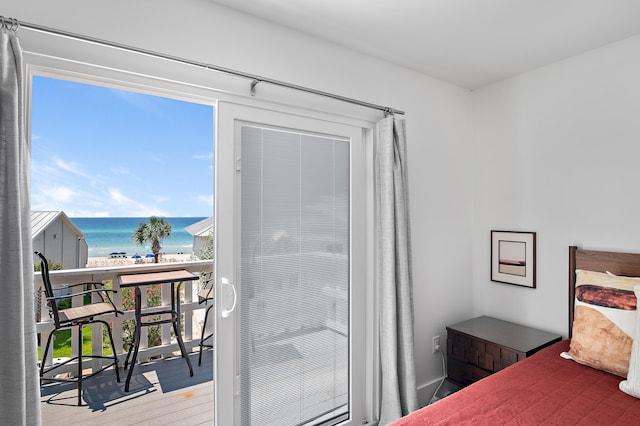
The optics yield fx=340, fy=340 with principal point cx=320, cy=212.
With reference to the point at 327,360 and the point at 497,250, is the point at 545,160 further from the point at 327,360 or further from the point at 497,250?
the point at 327,360

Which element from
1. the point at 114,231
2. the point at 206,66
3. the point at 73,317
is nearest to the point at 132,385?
the point at 73,317

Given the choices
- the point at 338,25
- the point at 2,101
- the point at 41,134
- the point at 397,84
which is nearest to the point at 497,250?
the point at 397,84

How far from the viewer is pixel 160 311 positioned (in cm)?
359

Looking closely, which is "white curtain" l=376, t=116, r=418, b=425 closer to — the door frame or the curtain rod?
the door frame

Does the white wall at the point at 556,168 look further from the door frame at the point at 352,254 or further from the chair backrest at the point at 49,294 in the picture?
the chair backrest at the point at 49,294

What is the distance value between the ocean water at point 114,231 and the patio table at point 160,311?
7.09ft

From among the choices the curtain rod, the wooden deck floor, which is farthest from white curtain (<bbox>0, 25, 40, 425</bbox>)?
the wooden deck floor

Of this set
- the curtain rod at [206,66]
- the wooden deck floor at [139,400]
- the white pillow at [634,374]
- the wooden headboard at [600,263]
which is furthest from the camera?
the wooden deck floor at [139,400]

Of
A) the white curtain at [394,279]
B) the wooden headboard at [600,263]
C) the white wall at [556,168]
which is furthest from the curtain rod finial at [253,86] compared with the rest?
the wooden headboard at [600,263]

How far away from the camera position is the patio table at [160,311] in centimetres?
321

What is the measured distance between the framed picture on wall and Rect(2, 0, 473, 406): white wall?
0.75 ft

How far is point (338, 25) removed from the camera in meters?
2.05

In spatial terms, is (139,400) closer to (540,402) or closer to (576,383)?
(540,402)

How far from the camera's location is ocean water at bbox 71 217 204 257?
19.8 ft
